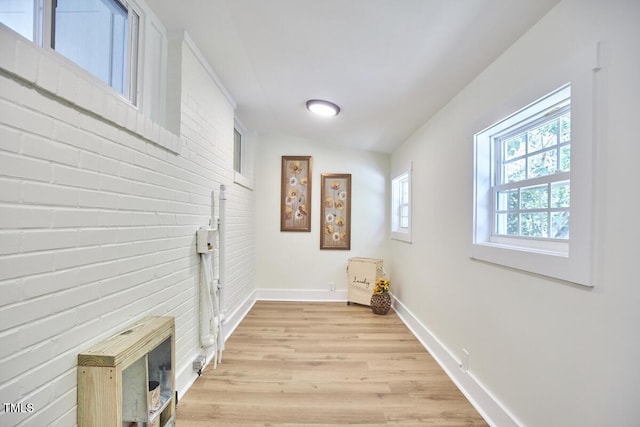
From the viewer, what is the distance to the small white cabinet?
38.5 inches

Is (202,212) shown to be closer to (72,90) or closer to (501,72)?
(72,90)

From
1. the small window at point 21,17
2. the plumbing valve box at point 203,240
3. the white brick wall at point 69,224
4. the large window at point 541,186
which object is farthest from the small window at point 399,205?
the small window at point 21,17

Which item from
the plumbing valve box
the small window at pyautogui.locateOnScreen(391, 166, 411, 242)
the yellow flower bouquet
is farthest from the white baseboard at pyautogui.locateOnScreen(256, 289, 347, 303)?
the plumbing valve box

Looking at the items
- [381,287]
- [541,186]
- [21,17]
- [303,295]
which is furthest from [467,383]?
[21,17]

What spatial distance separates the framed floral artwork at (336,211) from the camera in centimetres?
395

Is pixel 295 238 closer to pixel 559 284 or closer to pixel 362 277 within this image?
pixel 362 277

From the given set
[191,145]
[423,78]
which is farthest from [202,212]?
[423,78]

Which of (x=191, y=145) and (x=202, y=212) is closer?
(x=191, y=145)

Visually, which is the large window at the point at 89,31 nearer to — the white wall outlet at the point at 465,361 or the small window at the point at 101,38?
the small window at the point at 101,38

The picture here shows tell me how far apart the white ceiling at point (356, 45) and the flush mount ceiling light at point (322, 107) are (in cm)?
8

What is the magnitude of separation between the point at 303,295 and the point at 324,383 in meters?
2.00

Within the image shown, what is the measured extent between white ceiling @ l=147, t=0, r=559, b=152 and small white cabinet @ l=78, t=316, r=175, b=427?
1780 millimetres

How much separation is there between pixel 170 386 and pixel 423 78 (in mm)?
2484

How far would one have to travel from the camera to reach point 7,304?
761 mm
